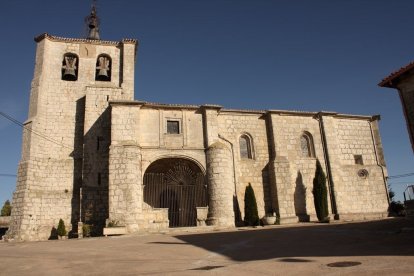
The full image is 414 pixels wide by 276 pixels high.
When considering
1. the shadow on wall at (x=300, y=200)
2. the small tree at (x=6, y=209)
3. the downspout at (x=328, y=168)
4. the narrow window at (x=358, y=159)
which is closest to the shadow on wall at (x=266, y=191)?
the shadow on wall at (x=300, y=200)

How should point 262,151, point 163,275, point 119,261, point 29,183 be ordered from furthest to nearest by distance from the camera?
1. point 262,151
2. point 29,183
3. point 119,261
4. point 163,275

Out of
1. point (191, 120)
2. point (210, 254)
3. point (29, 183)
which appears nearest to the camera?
point (210, 254)

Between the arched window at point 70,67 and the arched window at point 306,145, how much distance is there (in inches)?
652

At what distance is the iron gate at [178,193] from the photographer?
21.3 metres

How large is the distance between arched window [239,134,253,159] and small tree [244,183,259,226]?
8.95 feet

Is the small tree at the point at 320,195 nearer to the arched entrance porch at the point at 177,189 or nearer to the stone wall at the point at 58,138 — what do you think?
the arched entrance porch at the point at 177,189

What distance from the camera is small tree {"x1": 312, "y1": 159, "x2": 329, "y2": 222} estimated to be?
22.0 m

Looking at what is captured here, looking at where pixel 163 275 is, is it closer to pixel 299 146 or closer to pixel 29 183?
pixel 29 183

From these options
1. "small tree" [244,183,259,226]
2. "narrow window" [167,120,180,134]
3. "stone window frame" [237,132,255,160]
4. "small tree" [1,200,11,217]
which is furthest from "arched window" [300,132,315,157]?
"small tree" [1,200,11,217]

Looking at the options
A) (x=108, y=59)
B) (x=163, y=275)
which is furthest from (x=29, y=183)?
(x=163, y=275)

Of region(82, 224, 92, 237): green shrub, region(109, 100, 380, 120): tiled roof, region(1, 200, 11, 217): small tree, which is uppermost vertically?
region(109, 100, 380, 120): tiled roof

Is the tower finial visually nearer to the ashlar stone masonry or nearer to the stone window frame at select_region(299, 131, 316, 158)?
the ashlar stone masonry

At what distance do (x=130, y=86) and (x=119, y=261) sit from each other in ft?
56.1

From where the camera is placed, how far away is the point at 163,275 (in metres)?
6.28
